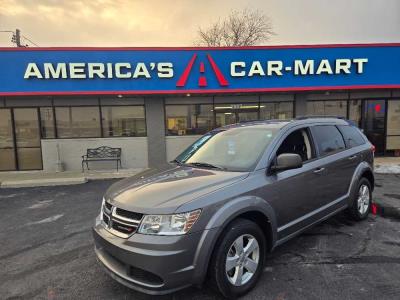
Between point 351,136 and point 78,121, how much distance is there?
1064cm

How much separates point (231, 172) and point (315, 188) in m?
1.34

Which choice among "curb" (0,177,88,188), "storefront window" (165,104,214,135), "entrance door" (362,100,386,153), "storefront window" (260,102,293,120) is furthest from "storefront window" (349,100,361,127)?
"curb" (0,177,88,188)

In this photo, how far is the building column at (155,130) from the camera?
A: 12508 mm

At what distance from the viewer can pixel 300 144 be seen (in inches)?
160

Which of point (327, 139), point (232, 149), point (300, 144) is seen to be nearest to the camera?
point (232, 149)

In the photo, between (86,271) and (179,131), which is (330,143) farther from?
(179,131)

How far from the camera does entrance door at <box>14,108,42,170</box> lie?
12359 millimetres

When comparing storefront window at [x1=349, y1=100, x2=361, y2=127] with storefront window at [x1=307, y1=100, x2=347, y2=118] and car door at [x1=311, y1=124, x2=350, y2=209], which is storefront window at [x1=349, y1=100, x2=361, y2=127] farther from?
car door at [x1=311, y1=124, x2=350, y2=209]

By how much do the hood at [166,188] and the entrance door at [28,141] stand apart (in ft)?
34.7

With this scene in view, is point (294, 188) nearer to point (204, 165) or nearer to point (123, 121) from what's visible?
point (204, 165)

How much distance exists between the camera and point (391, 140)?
13664 millimetres

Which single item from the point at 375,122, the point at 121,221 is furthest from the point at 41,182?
the point at 375,122

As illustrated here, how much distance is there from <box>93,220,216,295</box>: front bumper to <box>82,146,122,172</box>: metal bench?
9.91 metres

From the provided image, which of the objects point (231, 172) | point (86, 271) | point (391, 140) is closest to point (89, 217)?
point (86, 271)
